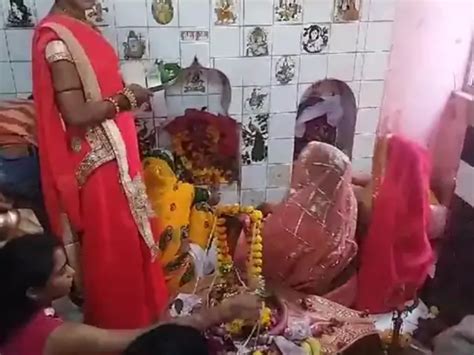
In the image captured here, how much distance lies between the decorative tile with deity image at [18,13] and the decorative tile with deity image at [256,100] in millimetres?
463

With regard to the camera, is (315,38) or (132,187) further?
(315,38)

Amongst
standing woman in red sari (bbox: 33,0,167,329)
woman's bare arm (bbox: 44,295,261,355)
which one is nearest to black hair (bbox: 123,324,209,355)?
woman's bare arm (bbox: 44,295,261,355)

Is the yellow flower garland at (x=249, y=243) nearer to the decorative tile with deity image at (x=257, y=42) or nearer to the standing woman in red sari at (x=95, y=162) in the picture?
the standing woman in red sari at (x=95, y=162)

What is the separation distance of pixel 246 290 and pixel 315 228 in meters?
0.22

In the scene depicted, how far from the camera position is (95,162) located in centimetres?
108

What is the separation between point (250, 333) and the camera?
107 cm

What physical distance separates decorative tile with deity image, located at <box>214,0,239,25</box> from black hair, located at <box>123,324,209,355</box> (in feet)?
2.45

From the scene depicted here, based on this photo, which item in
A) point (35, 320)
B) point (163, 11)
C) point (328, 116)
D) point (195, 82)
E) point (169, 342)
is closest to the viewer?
point (169, 342)


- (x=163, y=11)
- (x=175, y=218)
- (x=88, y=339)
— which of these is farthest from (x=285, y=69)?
(x=88, y=339)

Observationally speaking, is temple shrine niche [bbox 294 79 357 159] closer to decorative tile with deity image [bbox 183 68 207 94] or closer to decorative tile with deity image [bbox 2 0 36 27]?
decorative tile with deity image [bbox 183 68 207 94]

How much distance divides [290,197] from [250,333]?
0.37 meters

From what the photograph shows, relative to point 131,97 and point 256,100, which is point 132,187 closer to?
point 131,97

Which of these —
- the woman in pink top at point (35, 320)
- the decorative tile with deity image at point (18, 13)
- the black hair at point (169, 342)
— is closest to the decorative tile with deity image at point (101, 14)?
the decorative tile with deity image at point (18, 13)

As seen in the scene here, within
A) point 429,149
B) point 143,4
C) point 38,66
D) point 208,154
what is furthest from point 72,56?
point 429,149
